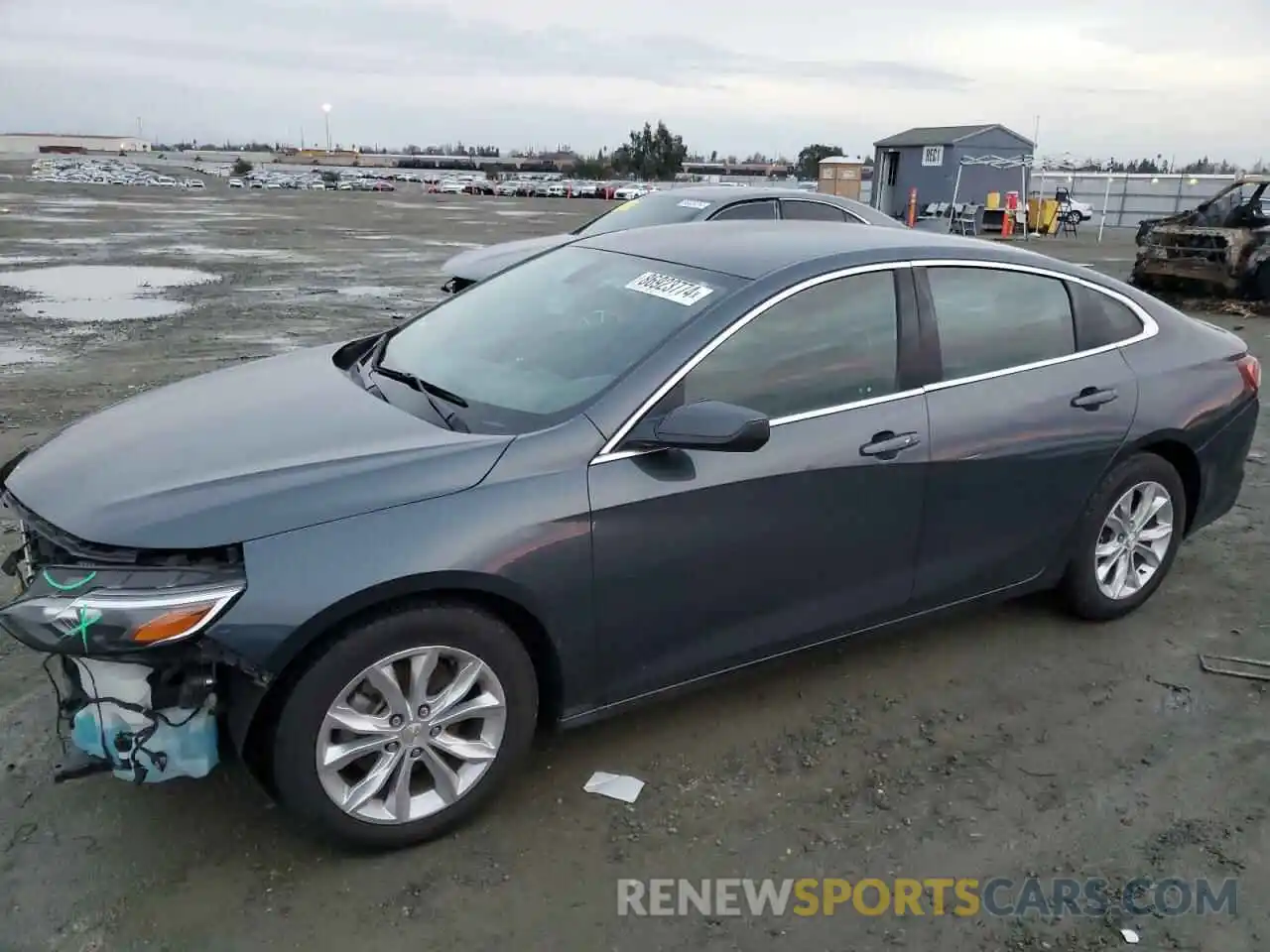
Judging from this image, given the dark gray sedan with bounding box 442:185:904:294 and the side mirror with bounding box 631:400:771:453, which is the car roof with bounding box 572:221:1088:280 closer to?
the side mirror with bounding box 631:400:771:453

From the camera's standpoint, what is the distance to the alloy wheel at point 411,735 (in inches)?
106

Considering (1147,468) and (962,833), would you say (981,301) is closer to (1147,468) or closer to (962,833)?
(1147,468)

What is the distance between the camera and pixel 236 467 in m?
2.80

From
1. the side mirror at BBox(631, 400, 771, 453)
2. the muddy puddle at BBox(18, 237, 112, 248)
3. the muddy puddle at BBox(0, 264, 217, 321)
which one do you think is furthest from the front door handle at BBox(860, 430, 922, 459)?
the muddy puddle at BBox(18, 237, 112, 248)

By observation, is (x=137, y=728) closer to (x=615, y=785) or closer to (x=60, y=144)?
(x=615, y=785)

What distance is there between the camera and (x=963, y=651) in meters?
4.14

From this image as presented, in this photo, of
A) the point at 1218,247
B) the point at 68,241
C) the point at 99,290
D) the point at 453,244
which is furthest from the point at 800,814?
the point at 68,241

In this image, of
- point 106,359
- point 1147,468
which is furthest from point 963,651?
point 106,359

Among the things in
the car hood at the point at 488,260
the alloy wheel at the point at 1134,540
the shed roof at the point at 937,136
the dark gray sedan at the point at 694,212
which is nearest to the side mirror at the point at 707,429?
the alloy wheel at the point at 1134,540

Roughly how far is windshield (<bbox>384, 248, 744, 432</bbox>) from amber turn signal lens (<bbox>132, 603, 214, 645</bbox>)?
971mm

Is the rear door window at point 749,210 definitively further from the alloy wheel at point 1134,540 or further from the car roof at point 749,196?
the alloy wheel at point 1134,540

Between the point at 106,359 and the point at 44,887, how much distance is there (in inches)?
278

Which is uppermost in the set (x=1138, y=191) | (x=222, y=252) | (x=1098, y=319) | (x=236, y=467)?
(x=1098, y=319)

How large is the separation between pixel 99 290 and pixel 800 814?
1288cm
